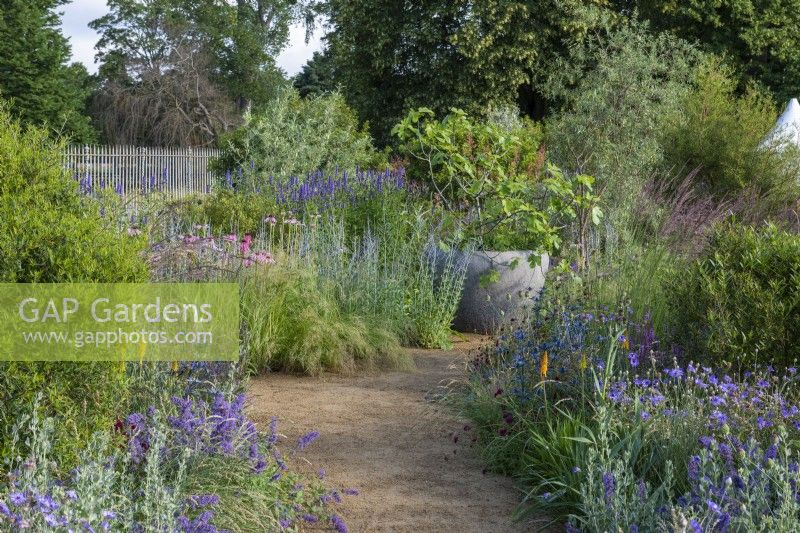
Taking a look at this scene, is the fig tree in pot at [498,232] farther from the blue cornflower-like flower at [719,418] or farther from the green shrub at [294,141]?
the green shrub at [294,141]

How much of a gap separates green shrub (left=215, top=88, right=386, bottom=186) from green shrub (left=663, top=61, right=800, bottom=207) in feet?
17.4

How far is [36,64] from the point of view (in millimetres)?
29141

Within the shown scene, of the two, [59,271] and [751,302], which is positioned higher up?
[59,271]

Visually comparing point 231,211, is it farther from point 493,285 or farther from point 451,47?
point 451,47

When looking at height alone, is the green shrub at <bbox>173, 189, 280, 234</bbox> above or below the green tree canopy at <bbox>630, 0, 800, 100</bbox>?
below

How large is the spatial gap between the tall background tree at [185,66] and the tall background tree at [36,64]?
4733 millimetres

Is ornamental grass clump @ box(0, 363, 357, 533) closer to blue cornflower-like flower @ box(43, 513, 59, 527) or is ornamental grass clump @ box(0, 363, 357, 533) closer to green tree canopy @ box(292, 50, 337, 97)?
blue cornflower-like flower @ box(43, 513, 59, 527)

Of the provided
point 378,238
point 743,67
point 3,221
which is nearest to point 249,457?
point 3,221

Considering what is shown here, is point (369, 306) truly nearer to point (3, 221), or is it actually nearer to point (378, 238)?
point (378, 238)

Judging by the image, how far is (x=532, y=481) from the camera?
4.27 m

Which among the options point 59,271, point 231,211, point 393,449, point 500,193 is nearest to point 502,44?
point 231,211

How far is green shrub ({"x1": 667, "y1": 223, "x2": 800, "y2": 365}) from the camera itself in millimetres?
4820

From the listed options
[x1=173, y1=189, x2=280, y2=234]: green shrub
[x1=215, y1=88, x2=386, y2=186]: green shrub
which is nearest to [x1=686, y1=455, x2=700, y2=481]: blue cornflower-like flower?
[x1=173, y1=189, x2=280, y2=234]: green shrub

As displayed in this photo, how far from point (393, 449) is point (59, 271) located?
6.95ft
